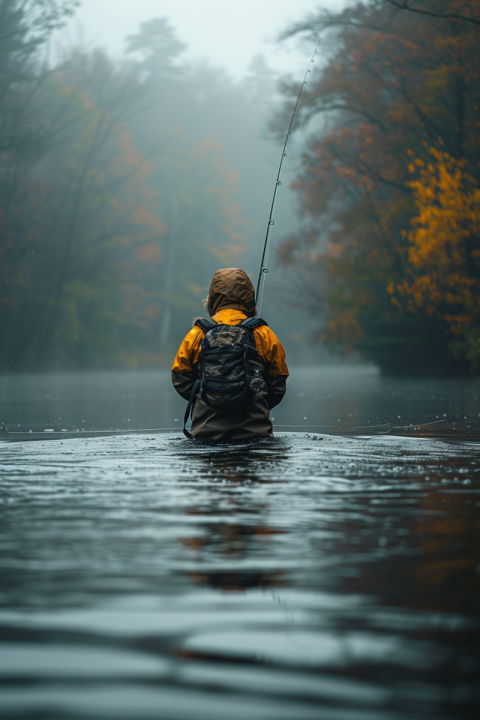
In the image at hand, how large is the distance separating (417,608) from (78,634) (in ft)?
2.57

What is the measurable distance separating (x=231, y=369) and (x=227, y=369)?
0.02 m

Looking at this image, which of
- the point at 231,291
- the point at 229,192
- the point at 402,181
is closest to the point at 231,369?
the point at 231,291

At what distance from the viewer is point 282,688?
193 cm

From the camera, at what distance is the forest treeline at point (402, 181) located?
21406 mm

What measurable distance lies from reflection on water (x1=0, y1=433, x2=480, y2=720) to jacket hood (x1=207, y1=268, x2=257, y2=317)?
1.72m

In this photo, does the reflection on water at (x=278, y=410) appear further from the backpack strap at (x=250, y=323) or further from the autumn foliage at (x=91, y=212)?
the autumn foliage at (x=91, y=212)

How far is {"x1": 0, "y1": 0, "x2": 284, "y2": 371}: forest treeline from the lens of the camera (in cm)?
3306

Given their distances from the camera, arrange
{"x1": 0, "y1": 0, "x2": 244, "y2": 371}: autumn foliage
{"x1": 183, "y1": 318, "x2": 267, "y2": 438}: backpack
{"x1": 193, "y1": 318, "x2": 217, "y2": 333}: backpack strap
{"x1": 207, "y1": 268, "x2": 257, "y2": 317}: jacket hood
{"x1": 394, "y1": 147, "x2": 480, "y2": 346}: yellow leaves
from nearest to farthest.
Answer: {"x1": 183, "y1": 318, "x2": 267, "y2": 438}: backpack → {"x1": 193, "y1": 318, "x2": 217, "y2": 333}: backpack strap → {"x1": 207, "y1": 268, "x2": 257, "y2": 317}: jacket hood → {"x1": 394, "y1": 147, "x2": 480, "y2": 346}: yellow leaves → {"x1": 0, "y1": 0, "x2": 244, "y2": 371}: autumn foliage

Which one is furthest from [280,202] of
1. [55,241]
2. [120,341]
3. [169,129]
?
[55,241]

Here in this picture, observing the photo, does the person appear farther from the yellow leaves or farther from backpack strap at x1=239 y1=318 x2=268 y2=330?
the yellow leaves

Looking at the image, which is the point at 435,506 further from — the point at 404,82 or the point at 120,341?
the point at 120,341

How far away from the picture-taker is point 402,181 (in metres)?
25.6

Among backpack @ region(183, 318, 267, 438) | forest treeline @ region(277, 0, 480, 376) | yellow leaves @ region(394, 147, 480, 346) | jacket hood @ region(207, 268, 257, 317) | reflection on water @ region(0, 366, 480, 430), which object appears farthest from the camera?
forest treeline @ region(277, 0, 480, 376)

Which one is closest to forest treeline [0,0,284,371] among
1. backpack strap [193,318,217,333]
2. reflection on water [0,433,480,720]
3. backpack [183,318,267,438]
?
backpack strap [193,318,217,333]
